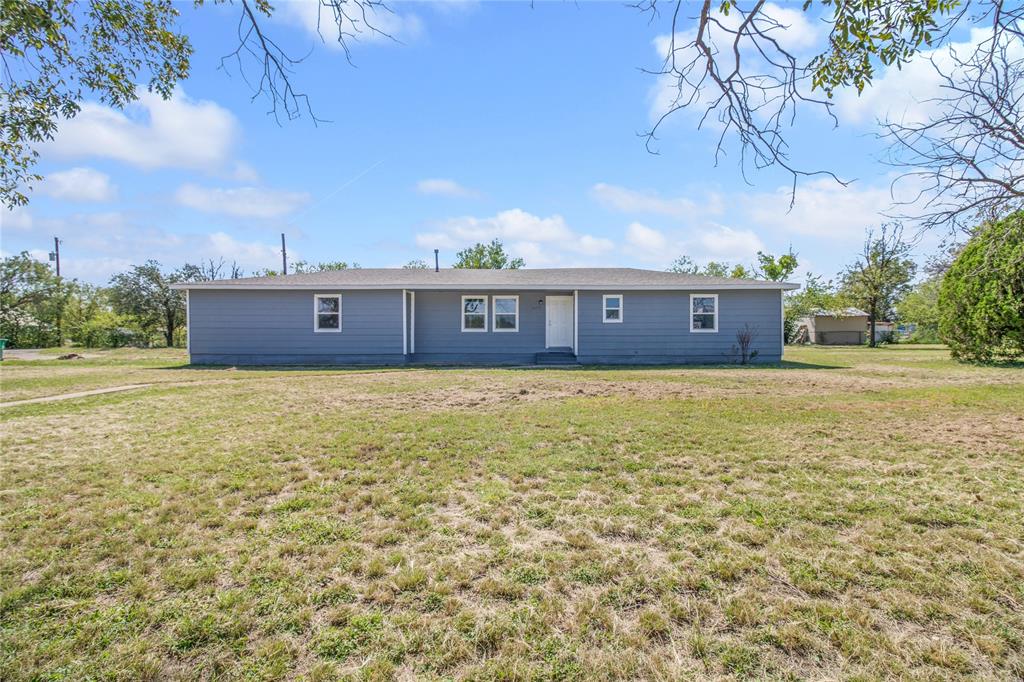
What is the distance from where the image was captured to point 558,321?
15.9m

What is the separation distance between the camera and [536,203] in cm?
2091

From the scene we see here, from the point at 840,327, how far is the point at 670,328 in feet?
76.0

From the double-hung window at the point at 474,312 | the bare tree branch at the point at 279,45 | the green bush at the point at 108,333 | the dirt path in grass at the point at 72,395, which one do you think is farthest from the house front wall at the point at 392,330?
the green bush at the point at 108,333

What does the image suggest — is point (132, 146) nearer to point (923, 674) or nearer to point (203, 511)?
point (203, 511)

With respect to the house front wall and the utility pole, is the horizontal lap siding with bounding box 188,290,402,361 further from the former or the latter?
the utility pole

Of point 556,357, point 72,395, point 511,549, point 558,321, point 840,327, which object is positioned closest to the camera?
point 511,549

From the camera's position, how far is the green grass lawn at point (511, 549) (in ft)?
6.28

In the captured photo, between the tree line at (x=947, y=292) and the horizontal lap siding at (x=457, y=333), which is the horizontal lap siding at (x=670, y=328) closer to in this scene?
the horizontal lap siding at (x=457, y=333)

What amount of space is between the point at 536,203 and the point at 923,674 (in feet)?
67.0

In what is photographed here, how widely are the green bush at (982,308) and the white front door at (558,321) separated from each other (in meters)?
10.2

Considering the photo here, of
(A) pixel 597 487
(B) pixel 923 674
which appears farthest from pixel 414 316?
(B) pixel 923 674

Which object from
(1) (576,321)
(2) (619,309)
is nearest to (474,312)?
(1) (576,321)

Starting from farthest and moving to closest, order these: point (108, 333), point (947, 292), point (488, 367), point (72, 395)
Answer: point (108, 333) → point (947, 292) → point (488, 367) → point (72, 395)

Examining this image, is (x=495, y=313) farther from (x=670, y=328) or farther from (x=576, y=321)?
(x=670, y=328)
